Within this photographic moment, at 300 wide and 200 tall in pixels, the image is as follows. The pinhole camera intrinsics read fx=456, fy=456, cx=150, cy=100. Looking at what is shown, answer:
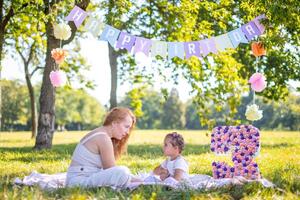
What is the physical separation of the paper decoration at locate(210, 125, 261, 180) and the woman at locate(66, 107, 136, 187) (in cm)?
141

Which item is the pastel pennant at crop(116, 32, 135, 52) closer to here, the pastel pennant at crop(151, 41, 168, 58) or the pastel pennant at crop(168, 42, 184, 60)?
the pastel pennant at crop(151, 41, 168, 58)

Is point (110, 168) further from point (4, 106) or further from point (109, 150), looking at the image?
point (4, 106)

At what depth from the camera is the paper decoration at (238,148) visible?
5.63 metres

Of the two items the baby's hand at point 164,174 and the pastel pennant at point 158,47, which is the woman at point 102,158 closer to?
the baby's hand at point 164,174

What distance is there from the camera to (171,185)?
461 centimetres

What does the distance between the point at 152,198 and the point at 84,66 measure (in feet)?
49.1

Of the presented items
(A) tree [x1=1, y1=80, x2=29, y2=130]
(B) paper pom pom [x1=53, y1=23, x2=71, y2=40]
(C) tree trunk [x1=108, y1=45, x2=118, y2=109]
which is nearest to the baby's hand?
(B) paper pom pom [x1=53, y1=23, x2=71, y2=40]

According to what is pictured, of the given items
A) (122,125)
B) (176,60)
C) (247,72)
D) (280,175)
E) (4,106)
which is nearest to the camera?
(122,125)

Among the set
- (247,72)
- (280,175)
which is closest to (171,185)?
(280,175)

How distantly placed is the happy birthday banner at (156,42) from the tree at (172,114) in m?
61.9

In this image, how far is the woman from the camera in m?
4.68

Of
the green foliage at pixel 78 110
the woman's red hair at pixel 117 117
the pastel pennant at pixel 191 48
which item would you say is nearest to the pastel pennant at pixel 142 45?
the pastel pennant at pixel 191 48

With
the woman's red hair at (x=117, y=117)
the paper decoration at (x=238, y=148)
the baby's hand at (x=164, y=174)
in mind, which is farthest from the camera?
the paper decoration at (x=238, y=148)

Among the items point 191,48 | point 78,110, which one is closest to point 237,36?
point 191,48
